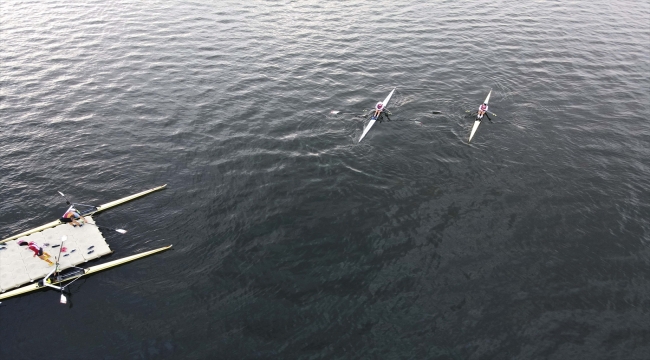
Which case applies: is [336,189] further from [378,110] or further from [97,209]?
[97,209]

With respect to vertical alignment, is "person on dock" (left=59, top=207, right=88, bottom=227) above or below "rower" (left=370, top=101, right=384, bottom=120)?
below

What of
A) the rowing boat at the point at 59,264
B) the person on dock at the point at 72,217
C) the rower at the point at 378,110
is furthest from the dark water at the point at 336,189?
the person on dock at the point at 72,217

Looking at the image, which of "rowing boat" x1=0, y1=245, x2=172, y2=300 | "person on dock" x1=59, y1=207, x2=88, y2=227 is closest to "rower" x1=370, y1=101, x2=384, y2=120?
"rowing boat" x1=0, y1=245, x2=172, y2=300

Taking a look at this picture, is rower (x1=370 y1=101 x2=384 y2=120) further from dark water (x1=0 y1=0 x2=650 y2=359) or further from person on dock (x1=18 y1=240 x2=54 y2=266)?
person on dock (x1=18 y1=240 x2=54 y2=266)

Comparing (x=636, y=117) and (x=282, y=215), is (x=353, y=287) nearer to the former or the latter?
(x=282, y=215)

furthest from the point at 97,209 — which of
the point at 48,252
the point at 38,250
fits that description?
the point at 38,250

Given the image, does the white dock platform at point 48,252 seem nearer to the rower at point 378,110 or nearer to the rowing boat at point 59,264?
the rowing boat at point 59,264
